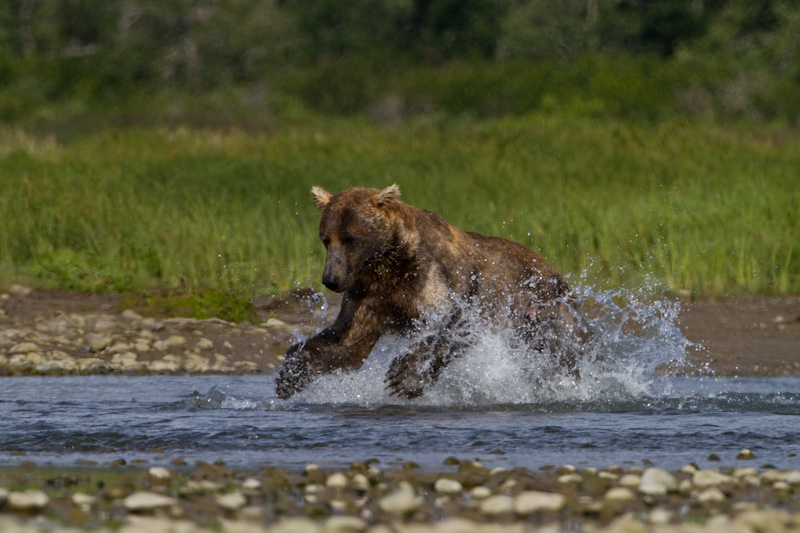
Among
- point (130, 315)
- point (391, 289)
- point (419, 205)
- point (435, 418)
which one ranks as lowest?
point (435, 418)

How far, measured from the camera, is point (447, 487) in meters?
4.09

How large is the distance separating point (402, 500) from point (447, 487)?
0.35 m

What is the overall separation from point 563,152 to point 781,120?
1115cm

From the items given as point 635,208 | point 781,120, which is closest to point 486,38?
point 781,120

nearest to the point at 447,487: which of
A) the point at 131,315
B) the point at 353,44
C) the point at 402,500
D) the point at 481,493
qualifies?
the point at 481,493

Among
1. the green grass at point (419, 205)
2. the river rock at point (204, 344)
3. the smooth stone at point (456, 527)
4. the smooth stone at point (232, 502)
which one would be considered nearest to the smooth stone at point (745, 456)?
the smooth stone at point (456, 527)

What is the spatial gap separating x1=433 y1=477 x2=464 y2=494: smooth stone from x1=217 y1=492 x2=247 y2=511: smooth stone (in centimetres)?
68

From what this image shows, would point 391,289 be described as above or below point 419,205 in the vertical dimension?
below

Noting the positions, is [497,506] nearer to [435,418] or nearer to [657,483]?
[657,483]

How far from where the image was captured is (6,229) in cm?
1131

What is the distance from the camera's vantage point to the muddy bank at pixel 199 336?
340 inches

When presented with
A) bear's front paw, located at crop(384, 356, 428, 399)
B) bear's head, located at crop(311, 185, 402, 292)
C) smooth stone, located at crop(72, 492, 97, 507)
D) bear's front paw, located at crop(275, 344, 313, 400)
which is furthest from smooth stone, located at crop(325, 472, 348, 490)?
bear's front paw, located at crop(275, 344, 313, 400)

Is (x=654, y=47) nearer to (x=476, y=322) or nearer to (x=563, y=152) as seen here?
(x=563, y=152)

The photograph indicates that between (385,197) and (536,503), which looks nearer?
(536,503)
